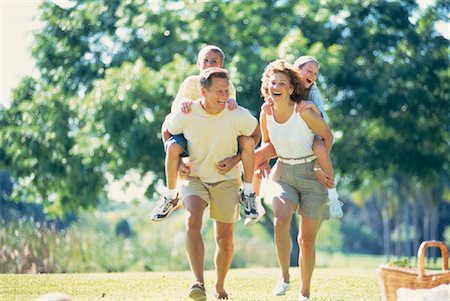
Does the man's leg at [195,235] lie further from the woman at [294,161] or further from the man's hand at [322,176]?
the man's hand at [322,176]

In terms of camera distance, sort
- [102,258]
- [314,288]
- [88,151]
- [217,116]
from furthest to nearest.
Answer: [88,151]
[102,258]
[314,288]
[217,116]

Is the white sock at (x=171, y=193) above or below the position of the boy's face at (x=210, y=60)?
below

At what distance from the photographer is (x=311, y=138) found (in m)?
9.29

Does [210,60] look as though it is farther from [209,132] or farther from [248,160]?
[248,160]

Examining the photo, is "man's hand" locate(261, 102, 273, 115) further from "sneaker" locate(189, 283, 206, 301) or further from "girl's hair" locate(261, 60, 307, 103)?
"sneaker" locate(189, 283, 206, 301)

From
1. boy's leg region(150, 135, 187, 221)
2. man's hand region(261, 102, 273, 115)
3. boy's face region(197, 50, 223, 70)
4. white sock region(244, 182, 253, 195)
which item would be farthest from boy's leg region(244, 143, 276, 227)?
boy's face region(197, 50, 223, 70)

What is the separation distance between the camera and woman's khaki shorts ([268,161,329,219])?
9320 mm

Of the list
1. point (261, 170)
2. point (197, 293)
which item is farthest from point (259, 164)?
point (197, 293)

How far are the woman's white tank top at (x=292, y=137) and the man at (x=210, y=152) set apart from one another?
17 cm

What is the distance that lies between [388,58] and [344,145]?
246cm

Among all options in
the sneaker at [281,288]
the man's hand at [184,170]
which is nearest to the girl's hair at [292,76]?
the man's hand at [184,170]

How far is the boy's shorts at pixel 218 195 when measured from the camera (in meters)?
9.37

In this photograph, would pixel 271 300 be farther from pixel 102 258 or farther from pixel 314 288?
pixel 102 258

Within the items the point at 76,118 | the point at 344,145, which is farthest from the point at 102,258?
the point at 344,145
